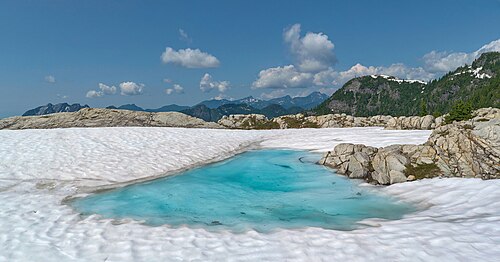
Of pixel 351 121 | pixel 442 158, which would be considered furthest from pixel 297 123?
pixel 442 158

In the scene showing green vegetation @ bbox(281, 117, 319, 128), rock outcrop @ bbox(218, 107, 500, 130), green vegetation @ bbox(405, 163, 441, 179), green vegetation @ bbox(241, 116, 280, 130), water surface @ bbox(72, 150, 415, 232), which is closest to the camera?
water surface @ bbox(72, 150, 415, 232)

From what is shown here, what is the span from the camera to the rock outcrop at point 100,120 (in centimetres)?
5741

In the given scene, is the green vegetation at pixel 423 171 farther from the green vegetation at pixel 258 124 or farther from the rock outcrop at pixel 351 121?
the green vegetation at pixel 258 124

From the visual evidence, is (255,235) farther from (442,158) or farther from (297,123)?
(297,123)

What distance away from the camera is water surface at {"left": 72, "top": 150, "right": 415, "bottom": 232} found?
11953mm

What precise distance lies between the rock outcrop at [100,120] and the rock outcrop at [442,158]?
46.9m

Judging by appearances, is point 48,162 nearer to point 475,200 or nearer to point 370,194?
point 370,194

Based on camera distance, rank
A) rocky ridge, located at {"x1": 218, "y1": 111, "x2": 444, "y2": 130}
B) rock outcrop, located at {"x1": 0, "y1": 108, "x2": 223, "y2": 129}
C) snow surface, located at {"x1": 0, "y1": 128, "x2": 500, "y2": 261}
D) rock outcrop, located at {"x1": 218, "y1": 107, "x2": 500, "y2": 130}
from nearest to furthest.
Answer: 1. snow surface, located at {"x1": 0, "y1": 128, "x2": 500, "y2": 261}
2. rock outcrop, located at {"x1": 0, "y1": 108, "x2": 223, "y2": 129}
3. rock outcrop, located at {"x1": 218, "y1": 107, "x2": 500, "y2": 130}
4. rocky ridge, located at {"x1": 218, "y1": 111, "x2": 444, "y2": 130}

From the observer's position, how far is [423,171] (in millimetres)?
16781

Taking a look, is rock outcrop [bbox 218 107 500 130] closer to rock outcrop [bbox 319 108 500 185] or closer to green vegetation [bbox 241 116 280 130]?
green vegetation [bbox 241 116 280 130]

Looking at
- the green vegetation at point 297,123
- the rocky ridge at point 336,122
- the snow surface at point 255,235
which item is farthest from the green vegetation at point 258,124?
the snow surface at point 255,235

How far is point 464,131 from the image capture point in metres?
18.2

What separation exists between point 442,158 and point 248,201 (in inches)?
459

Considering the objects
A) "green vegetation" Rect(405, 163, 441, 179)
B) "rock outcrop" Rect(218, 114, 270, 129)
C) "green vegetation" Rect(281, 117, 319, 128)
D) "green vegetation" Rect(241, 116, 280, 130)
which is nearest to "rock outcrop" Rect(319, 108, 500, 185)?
"green vegetation" Rect(405, 163, 441, 179)
